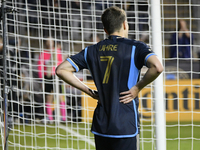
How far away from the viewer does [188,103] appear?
622 centimetres

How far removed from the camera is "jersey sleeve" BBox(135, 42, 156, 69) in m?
1.76

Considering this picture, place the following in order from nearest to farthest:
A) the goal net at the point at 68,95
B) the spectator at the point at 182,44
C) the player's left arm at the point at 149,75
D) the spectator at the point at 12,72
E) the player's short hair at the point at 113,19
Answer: the player's left arm at the point at 149,75 < the player's short hair at the point at 113,19 < the spectator at the point at 12,72 < the goal net at the point at 68,95 < the spectator at the point at 182,44

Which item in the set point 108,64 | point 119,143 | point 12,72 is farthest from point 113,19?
point 12,72

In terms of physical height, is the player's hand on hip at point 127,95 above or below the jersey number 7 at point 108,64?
below

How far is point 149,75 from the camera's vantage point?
1.83m

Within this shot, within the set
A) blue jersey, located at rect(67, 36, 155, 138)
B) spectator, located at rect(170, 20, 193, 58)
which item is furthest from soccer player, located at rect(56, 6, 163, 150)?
spectator, located at rect(170, 20, 193, 58)

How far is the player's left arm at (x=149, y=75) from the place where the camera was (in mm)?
1751

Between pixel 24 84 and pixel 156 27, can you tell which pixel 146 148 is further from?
pixel 24 84

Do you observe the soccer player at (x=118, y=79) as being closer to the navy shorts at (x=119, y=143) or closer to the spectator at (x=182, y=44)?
the navy shorts at (x=119, y=143)

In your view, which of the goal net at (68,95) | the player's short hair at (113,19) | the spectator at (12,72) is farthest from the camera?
the goal net at (68,95)

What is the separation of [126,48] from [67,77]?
1.59ft

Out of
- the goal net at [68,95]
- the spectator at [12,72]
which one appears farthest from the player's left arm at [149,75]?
the goal net at [68,95]

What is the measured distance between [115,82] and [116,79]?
20 millimetres

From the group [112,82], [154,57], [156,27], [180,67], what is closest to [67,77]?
[112,82]
